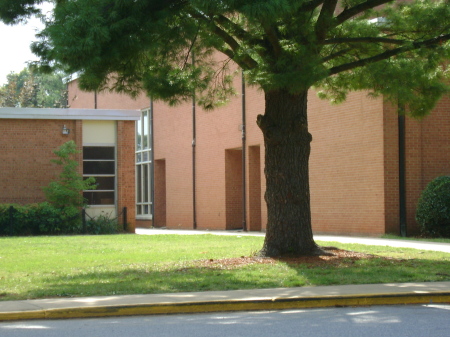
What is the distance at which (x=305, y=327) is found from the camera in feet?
27.2

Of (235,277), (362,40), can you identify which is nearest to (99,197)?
(362,40)

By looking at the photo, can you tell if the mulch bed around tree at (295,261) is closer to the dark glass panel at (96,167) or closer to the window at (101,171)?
the window at (101,171)

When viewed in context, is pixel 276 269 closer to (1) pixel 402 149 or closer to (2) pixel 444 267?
(2) pixel 444 267

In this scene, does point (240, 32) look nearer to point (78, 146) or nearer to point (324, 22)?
point (324, 22)

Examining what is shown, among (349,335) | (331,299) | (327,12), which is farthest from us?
(327,12)

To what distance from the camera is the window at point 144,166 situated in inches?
1505

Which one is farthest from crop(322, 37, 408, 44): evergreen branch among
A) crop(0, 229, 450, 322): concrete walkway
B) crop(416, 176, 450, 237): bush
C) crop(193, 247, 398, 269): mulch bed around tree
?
crop(416, 176, 450, 237): bush

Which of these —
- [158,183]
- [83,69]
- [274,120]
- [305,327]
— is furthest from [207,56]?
[158,183]

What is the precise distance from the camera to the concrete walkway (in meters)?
9.41

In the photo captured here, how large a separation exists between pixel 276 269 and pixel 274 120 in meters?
3.47

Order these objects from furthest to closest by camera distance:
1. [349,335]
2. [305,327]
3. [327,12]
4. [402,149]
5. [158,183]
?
1. [158,183]
2. [402,149]
3. [327,12]
4. [305,327]
5. [349,335]

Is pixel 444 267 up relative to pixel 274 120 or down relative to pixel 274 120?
down

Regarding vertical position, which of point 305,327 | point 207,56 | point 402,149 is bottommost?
point 305,327

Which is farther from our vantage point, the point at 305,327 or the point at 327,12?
the point at 327,12
